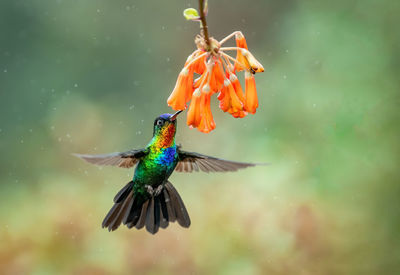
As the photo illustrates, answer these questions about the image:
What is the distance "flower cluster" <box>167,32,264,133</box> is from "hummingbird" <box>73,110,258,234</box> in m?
0.41

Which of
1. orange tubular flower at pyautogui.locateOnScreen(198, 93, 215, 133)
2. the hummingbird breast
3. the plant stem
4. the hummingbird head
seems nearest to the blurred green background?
the hummingbird breast

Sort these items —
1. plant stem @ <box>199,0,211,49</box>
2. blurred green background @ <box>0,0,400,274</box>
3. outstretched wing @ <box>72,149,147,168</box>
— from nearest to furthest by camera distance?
1. plant stem @ <box>199,0,211,49</box>
2. outstretched wing @ <box>72,149,147,168</box>
3. blurred green background @ <box>0,0,400,274</box>

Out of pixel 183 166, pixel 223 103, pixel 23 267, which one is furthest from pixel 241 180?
pixel 223 103

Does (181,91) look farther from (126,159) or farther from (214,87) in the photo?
(126,159)

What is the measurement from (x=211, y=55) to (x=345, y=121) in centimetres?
330

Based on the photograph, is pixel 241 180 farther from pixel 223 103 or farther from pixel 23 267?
pixel 223 103

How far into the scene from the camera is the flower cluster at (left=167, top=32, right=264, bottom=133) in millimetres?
1767

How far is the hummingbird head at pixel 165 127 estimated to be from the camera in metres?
2.29

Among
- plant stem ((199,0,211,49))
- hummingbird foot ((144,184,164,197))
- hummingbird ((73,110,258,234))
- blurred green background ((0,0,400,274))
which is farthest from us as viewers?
blurred green background ((0,0,400,274))

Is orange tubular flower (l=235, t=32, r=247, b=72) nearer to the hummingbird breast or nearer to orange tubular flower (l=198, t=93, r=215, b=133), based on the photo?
orange tubular flower (l=198, t=93, r=215, b=133)

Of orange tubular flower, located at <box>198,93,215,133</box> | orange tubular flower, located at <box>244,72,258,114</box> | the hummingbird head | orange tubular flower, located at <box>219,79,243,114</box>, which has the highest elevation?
the hummingbird head

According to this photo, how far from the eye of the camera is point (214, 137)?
505cm

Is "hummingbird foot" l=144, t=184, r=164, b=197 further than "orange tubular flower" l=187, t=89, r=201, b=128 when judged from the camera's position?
Yes

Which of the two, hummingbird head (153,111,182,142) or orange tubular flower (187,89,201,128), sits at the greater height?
hummingbird head (153,111,182,142)
